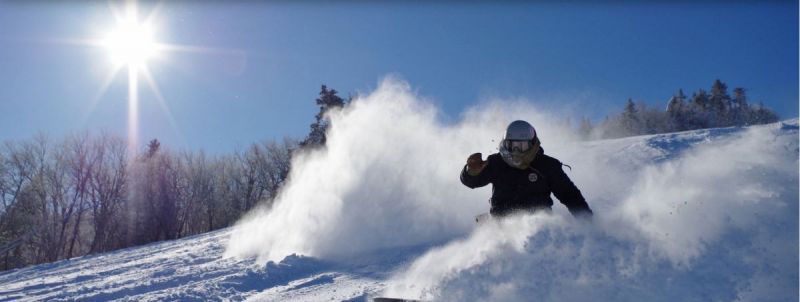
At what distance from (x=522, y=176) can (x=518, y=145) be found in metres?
0.38

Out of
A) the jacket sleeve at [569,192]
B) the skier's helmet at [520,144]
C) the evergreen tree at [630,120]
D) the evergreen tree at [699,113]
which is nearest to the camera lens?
the skier's helmet at [520,144]

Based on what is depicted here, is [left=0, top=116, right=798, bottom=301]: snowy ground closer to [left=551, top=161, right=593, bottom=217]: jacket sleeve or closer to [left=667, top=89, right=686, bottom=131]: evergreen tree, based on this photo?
[left=551, top=161, right=593, bottom=217]: jacket sleeve

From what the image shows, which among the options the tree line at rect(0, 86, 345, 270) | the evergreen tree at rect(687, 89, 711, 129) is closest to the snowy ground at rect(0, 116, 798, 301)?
the tree line at rect(0, 86, 345, 270)

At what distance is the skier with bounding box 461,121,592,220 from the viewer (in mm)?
4590

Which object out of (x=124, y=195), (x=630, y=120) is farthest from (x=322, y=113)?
(x=630, y=120)

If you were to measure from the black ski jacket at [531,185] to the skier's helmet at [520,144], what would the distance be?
0.18 meters

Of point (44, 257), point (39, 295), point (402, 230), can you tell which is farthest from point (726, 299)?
point (44, 257)

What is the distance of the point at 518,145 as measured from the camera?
4.58 meters

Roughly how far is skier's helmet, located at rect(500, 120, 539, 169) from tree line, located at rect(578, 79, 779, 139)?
6069cm

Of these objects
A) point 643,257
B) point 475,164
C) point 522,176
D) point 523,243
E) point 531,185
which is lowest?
point 643,257

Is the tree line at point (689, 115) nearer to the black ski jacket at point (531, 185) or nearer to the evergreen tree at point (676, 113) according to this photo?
the evergreen tree at point (676, 113)

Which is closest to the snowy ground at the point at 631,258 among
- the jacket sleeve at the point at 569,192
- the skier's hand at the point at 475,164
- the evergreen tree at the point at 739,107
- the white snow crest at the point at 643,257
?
the white snow crest at the point at 643,257

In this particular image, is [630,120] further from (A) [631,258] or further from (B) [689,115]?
(A) [631,258]

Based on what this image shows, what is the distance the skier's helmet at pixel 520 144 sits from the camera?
4547 millimetres
